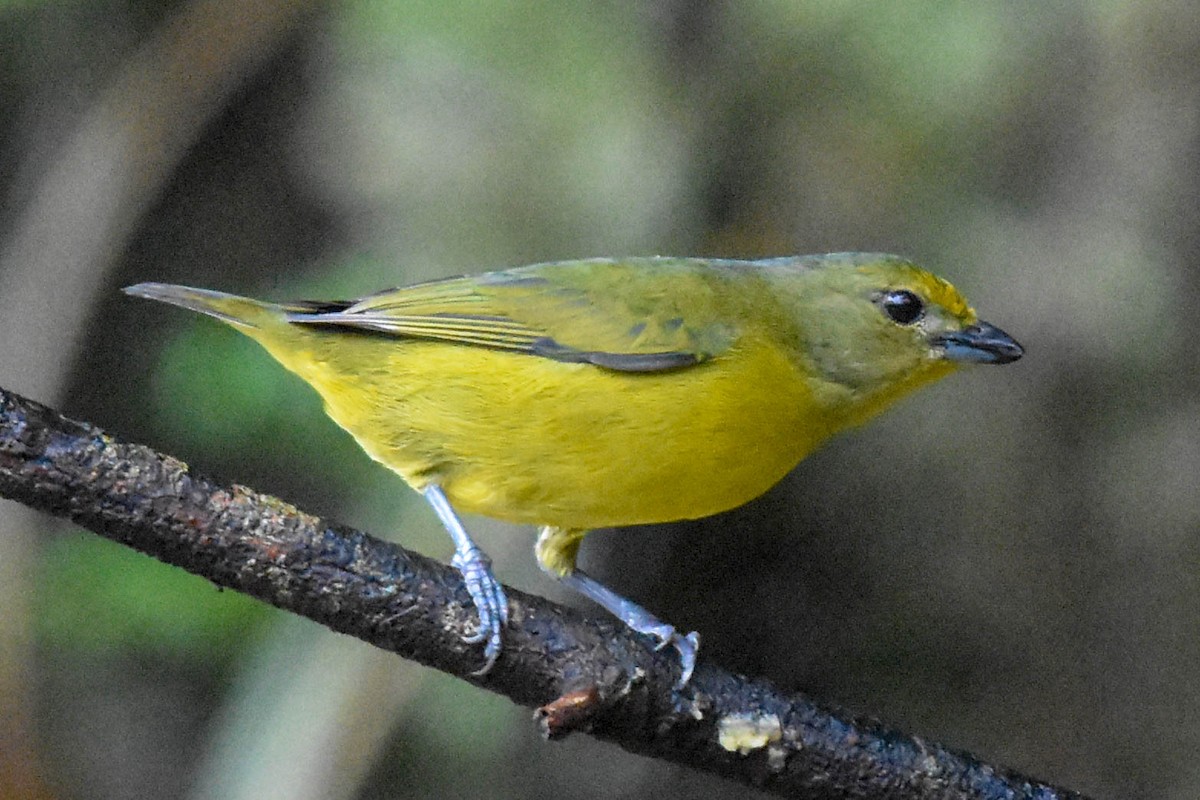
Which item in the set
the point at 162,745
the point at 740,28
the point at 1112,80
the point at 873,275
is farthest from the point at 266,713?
the point at 1112,80

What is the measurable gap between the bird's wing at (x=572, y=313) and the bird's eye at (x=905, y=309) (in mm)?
440

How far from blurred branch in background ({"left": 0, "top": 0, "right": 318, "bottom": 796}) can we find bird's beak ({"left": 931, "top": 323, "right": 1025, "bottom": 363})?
2783mm

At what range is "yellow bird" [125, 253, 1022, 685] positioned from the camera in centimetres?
282

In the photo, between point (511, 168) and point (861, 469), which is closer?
point (511, 168)

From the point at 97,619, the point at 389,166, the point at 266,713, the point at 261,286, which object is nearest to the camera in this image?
the point at 266,713

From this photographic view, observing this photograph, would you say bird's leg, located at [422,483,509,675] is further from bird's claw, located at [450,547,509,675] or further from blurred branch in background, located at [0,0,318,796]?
blurred branch in background, located at [0,0,318,796]

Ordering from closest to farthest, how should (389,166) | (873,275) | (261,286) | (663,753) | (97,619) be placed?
1. (663,753)
2. (873,275)
3. (97,619)
4. (389,166)
5. (261,286)

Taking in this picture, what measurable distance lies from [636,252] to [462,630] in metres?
2.21

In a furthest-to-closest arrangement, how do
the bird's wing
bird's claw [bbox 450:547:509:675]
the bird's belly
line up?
1. the bird's wing
2. the bird's belly
3. bird's claw [bbox 450:547:509:675]

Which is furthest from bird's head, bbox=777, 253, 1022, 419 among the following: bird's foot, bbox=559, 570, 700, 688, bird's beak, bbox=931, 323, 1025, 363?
bird's foot, bbox=559, 570, 700, 688

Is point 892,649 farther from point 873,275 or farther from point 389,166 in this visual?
point 389,166

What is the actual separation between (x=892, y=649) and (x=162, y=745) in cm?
292

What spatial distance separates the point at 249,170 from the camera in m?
5.43

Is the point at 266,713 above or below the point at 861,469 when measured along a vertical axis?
below
